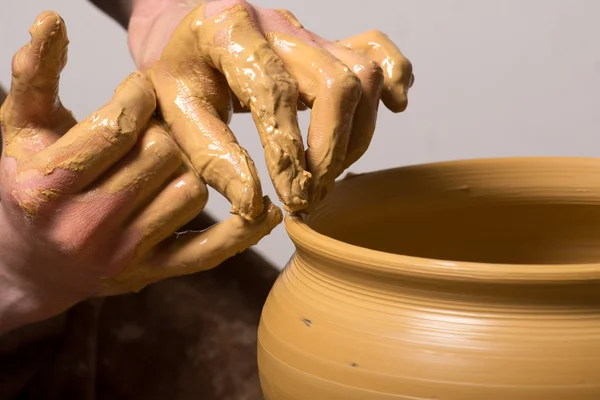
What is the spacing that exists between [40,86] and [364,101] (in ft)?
1.14

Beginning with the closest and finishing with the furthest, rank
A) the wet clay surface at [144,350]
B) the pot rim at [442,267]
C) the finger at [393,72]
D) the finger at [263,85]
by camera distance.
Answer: the pot rim at [442,267] → the finger at [263,85] → the finger at [393,72] → the wet clay surface at [144,350]

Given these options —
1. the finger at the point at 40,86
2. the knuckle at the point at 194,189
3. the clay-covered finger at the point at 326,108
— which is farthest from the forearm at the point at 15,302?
the clay-covered finger at the point at 326,108

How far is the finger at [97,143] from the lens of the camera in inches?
31.6

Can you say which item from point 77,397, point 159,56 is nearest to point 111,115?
point 159,56

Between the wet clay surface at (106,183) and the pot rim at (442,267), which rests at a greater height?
the pot rim at (442,267)

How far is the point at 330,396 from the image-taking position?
2.13 feet

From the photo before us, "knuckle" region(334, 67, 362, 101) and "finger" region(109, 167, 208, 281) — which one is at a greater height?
"knuckle" region(334, 67, 362, 101)

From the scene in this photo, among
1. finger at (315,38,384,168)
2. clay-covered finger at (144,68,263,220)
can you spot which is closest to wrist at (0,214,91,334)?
clay-covered finger at (144,68,263,220)

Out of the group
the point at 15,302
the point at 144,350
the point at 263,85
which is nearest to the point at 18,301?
the point at 15,302

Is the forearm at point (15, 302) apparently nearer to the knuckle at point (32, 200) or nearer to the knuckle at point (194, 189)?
the knuckle at point (32, 200)

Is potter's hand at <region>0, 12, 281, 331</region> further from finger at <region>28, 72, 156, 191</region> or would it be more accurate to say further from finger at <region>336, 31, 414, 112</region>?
finger at <region>336, 31, 414, 112</region>

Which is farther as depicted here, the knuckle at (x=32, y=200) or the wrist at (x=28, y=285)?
the wrist at (x=28, y=285)

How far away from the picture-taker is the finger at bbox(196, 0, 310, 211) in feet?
2.47

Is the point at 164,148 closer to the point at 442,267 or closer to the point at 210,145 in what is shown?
the point at 210,145
